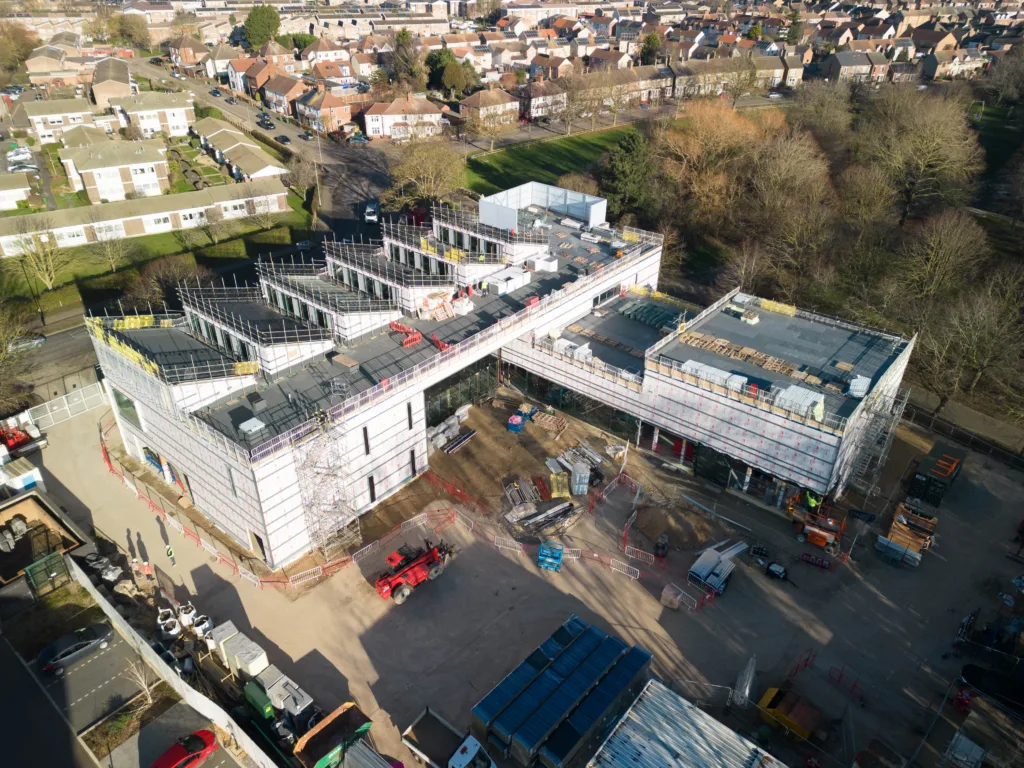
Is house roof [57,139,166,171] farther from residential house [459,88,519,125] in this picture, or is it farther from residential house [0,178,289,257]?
residential house [459,88,519,125]

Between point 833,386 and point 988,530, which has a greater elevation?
point 833,386

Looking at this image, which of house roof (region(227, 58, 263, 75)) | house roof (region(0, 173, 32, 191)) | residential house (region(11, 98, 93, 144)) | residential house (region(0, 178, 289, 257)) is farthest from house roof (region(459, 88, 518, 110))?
house roof (region(0, 173, 32, 191))

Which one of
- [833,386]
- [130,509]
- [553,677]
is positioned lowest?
[130,509]

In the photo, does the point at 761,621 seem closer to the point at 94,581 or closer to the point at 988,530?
the point at 988,530

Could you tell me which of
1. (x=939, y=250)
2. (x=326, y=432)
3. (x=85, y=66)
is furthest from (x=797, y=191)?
(x=85, y=66)

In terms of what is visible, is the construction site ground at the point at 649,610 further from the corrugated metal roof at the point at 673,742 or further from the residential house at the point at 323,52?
the residential house at the point at 323,52

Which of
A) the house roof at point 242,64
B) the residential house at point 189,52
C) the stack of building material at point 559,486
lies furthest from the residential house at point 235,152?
the stack of building material at point 559,486
